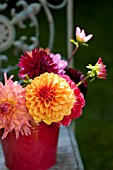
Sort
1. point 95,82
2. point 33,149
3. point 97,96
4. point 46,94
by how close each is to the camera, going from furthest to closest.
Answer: point 95,82, point 97,96, point 33,149, point 46,94

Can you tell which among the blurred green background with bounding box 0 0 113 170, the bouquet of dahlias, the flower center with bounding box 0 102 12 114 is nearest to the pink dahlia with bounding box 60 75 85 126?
the bouquet of dahlias

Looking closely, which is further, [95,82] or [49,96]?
[95,82]

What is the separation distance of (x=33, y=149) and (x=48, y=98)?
6.9 inches

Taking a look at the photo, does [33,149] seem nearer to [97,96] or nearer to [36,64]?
[36,64]

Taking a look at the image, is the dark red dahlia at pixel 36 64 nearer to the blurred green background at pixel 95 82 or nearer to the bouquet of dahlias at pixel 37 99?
the bouquet of dahlias at pixel 37 99

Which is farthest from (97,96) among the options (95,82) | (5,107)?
(5,107)

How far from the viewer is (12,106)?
1.06 metres

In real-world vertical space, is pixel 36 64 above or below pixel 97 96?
below

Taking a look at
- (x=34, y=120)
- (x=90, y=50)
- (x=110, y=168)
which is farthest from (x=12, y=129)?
(x=90, y=50)

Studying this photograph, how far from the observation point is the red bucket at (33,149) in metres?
1.14

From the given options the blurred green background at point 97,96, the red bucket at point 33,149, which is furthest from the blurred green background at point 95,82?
the red bucket at point 33,149

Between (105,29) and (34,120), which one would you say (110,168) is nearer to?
(34,120)

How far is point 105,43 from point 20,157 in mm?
2167

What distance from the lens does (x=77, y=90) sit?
3.64 feet
